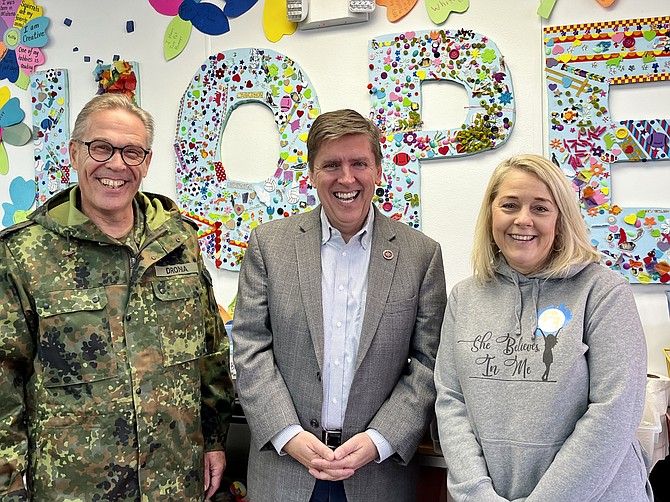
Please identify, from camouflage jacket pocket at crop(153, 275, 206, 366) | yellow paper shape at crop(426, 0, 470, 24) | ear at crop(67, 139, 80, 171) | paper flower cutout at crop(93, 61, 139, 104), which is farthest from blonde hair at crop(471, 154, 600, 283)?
paper flower cutout at crop(93, 61, 139, 104)

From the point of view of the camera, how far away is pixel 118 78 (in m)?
3.19

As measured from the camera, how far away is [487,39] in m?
2.57

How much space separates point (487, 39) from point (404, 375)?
1.44 meters

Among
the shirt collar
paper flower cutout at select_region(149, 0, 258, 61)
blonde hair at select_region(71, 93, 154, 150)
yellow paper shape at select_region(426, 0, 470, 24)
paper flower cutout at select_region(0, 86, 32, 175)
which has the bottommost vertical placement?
the shirt collar

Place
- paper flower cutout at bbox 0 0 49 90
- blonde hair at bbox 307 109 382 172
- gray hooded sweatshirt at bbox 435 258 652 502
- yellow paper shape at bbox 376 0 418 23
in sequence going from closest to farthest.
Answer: gray hooded sweatshirt at bbox 435 258 652 502 < blonde hair at bbox 307 109 382 172 < yellow paper shape at bbox 376 0 418 23 < paper flower cutout at bbox 0 0 49 90

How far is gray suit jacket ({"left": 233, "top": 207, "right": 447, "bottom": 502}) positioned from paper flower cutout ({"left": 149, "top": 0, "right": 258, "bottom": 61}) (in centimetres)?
152

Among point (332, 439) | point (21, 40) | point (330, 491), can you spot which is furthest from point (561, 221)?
point (21, 40)

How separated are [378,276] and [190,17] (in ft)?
6.17

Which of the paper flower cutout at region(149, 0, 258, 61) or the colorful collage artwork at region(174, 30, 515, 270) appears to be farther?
the paper flower cutout at region(149, 0, 258, 61)

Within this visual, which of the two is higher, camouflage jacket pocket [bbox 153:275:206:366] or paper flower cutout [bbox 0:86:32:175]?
paper flower cutout [bbox 0:86:32:175]

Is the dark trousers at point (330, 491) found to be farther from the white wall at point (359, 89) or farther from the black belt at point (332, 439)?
the white wall at point (359, 89)

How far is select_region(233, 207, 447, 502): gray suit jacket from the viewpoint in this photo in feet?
5.64

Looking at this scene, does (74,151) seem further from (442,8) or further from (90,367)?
(442,8)

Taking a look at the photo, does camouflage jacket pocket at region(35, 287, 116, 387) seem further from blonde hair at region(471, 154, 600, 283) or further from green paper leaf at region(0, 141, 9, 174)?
green paper leaf at region(0, 141, 9, 174)
